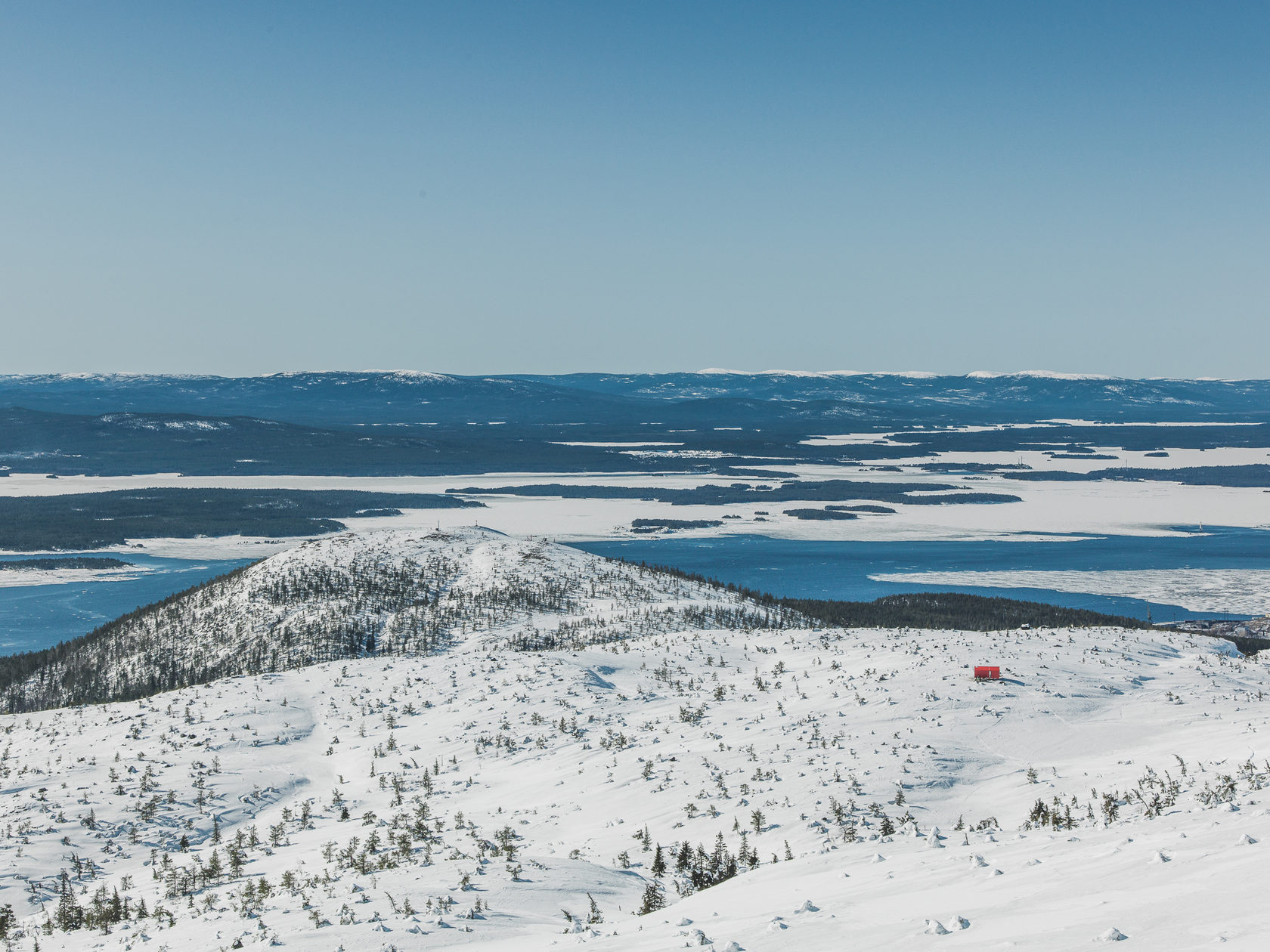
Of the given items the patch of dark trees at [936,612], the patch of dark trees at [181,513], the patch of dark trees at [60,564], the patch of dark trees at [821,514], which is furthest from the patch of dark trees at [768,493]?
the patch of dark trees at [936,612]

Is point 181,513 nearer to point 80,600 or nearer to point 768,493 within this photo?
point 80,600

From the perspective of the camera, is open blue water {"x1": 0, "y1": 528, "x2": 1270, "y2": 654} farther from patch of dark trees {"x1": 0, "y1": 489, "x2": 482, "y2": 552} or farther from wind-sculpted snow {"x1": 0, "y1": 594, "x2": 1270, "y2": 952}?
wind-sculpted snow {"x1": 0, "y1": 594, "x2": 1270, "y2": 952}

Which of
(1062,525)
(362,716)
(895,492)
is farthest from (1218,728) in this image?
(895,492)

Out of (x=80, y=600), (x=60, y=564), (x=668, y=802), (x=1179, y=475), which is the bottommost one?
(x=60, y=564)

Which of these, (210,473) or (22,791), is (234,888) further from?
(210,473)

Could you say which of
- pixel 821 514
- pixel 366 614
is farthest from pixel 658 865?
pixel 821 514

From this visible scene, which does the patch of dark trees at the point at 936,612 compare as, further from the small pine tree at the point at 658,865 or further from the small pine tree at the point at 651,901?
the small pine tree at the point at 651,901

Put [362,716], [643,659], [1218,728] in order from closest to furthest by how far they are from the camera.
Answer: [1218,728] → [362,716] → [643,659]
